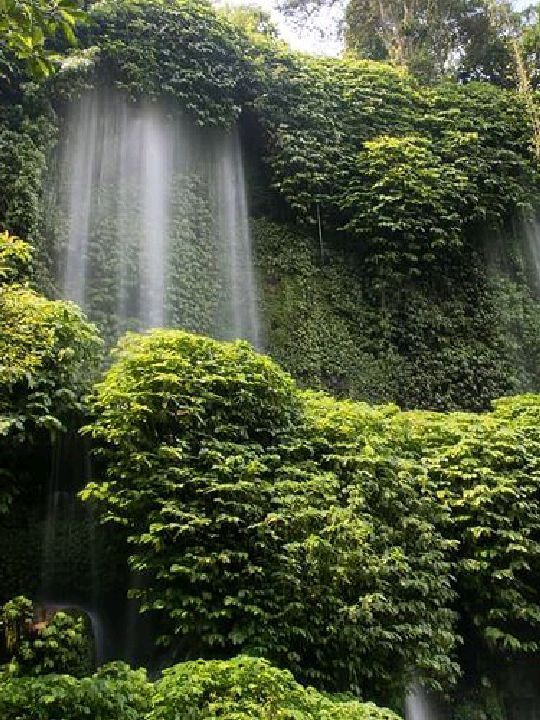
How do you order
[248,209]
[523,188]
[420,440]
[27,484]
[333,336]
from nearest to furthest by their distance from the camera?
[27,484] → [420,440] → [333,336] → [248,209] → [523,188]

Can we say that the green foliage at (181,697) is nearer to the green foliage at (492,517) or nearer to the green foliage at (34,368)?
the green foliage at (34,368)

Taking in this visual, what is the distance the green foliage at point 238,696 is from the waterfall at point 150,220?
18.4ft

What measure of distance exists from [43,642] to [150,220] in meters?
6.96

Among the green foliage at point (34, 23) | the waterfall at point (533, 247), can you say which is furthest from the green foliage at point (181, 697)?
the waterfall at point (533, 247)

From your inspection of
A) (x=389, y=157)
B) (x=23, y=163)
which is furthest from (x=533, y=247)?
(x=23, y=163)

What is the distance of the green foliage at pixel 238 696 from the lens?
11.9 ft

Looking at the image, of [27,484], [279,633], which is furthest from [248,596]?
[27,484]

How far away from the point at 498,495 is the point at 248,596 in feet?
9.09


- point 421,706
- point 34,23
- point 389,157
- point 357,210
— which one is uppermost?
point 389,157

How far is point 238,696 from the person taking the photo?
12.2 feet

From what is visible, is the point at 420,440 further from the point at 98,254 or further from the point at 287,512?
the point at 98,254

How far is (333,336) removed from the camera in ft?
35.0

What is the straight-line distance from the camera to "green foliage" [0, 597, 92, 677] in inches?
177

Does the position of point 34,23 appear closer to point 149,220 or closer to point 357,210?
point 149,220
